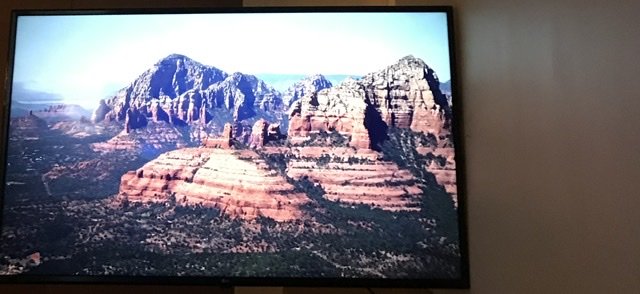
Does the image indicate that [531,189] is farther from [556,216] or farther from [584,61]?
[584,61]

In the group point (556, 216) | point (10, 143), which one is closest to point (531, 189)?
point (556, 216)

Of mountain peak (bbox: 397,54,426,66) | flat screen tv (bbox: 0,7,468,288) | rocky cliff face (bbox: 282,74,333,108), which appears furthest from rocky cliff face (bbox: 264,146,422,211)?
mountain peak (bbox: 397,54,426,66)

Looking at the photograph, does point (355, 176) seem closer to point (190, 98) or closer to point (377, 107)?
point (377, 107)

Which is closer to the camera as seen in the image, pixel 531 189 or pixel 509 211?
pixel 531 189

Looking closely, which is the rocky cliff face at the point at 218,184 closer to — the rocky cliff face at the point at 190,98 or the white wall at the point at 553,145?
the rocky cliff face at the point at 190,98

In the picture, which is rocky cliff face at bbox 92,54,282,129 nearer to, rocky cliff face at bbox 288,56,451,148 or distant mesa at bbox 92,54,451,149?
distant mesa at bbox 92,54,451,149

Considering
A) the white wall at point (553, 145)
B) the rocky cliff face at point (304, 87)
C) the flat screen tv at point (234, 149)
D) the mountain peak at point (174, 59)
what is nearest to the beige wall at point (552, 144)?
the white wall at point (553, 145)
